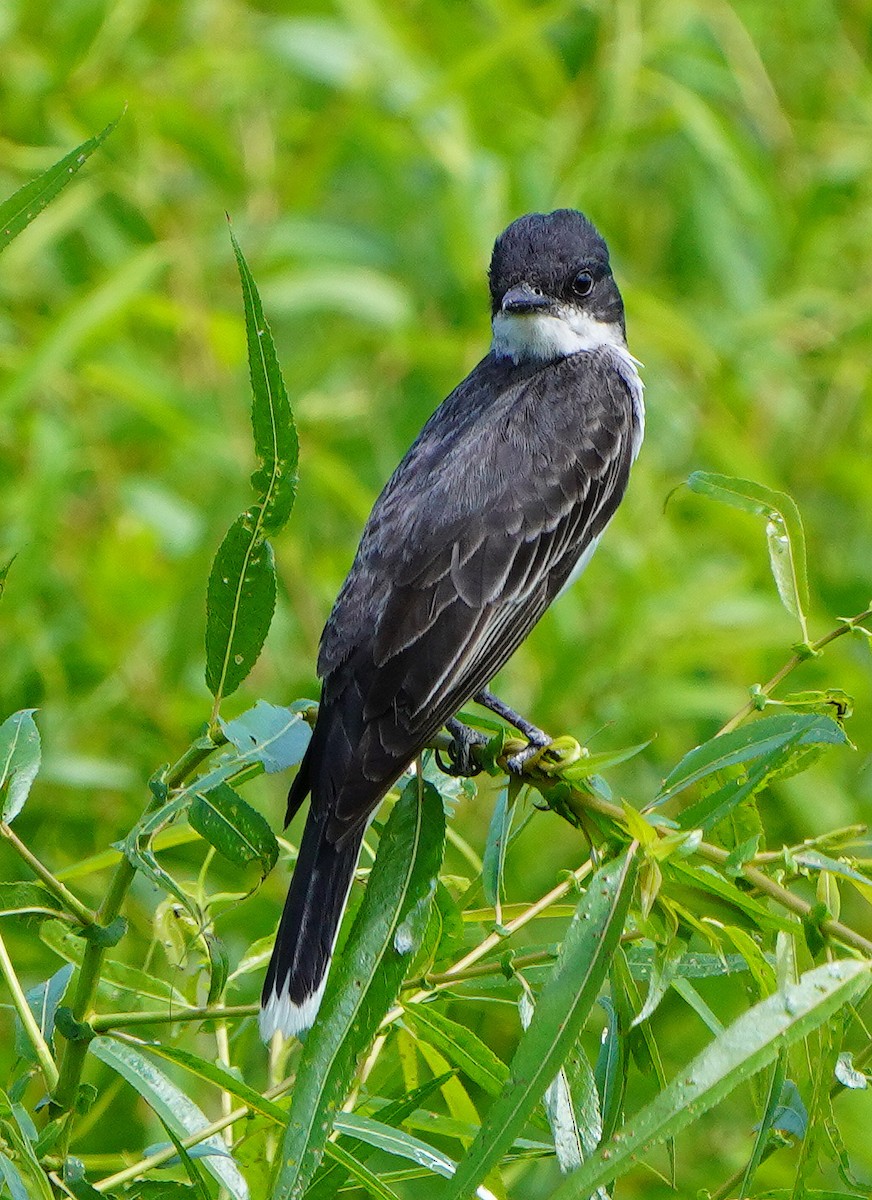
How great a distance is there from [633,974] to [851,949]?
52 centimetres

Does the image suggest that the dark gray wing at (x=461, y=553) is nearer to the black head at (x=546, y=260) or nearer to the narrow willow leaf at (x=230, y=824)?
the black head at (x=546, y=260)

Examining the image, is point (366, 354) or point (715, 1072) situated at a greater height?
point (366, 354)

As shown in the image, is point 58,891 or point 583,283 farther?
point 583,283

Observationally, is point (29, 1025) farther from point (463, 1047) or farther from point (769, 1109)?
point (769, 1109)

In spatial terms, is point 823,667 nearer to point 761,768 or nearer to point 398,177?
point 398,177

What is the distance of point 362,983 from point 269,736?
1.38 ft

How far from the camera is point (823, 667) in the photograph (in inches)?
211

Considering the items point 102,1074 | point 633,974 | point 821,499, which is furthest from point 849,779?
point 633,974

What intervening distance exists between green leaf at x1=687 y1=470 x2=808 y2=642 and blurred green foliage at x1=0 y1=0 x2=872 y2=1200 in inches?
88.8

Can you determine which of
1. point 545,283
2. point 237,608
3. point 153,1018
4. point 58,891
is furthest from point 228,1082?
point 545,283

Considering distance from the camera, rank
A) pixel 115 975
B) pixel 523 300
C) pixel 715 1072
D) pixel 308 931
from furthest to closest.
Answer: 1. pixel 523 300
2. pixel 308 931
3. pixel 115 975
4. pixel 715 1072

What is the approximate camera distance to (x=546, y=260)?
4.96m

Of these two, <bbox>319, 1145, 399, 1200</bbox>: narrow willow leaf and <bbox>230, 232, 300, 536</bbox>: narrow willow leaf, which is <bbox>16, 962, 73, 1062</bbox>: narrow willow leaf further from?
<bbox>230, 232, 300, 536</bbox>: narrow willow leaf

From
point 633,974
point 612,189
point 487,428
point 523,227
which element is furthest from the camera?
point 612,189
